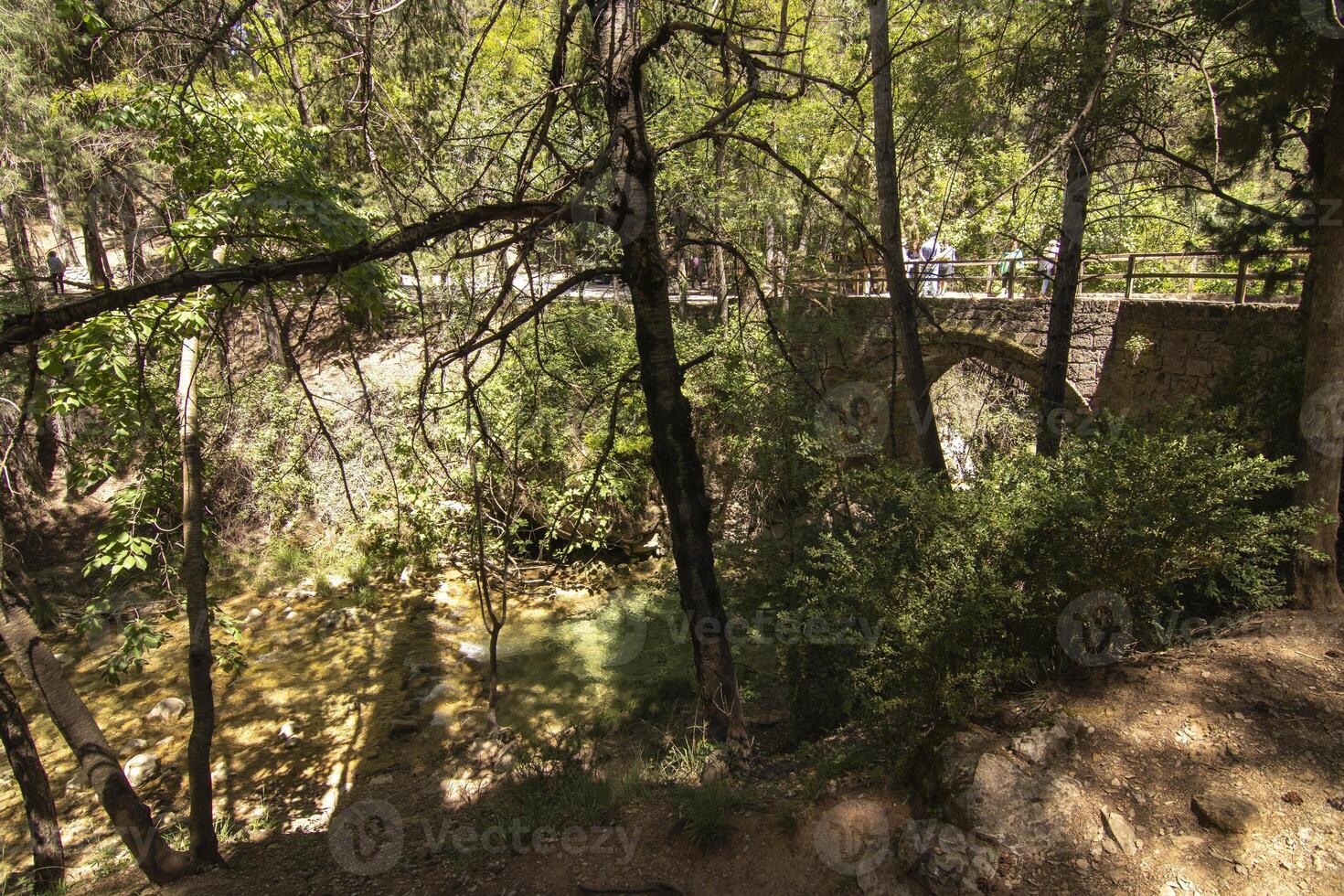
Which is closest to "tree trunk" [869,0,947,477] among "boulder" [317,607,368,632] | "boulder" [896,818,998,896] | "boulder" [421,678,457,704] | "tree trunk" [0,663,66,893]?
"boulder" [896,818,998,896]

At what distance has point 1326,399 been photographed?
4555 millimetres

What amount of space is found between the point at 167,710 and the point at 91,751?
419cm

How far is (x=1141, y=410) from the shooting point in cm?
974

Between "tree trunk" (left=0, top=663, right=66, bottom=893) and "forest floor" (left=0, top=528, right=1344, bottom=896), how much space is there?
0.32 meters

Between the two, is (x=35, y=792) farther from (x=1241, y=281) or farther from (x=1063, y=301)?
(x=1241, y=281)

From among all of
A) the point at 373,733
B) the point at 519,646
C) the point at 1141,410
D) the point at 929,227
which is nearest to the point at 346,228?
the point at 373,733

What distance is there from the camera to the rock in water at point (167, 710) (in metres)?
7.69

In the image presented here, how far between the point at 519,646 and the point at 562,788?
16.0ft

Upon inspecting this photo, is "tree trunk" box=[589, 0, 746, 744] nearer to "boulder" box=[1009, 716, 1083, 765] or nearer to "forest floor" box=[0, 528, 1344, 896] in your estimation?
"forest floor" box=[0, 528, 1344, 896]

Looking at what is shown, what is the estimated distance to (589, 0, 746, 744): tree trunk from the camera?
334 cm

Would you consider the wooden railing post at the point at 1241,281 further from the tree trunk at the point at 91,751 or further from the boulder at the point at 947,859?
the tree trunk at the point at 91,751

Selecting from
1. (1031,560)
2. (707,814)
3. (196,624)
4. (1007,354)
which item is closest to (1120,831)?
(1031,560)

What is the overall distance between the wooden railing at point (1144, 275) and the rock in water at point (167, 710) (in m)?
8.47

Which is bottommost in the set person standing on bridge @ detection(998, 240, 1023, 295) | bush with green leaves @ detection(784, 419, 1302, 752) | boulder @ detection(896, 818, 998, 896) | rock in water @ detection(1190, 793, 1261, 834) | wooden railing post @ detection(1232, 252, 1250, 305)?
boulder @ detection(896, 818, 998, 896)
